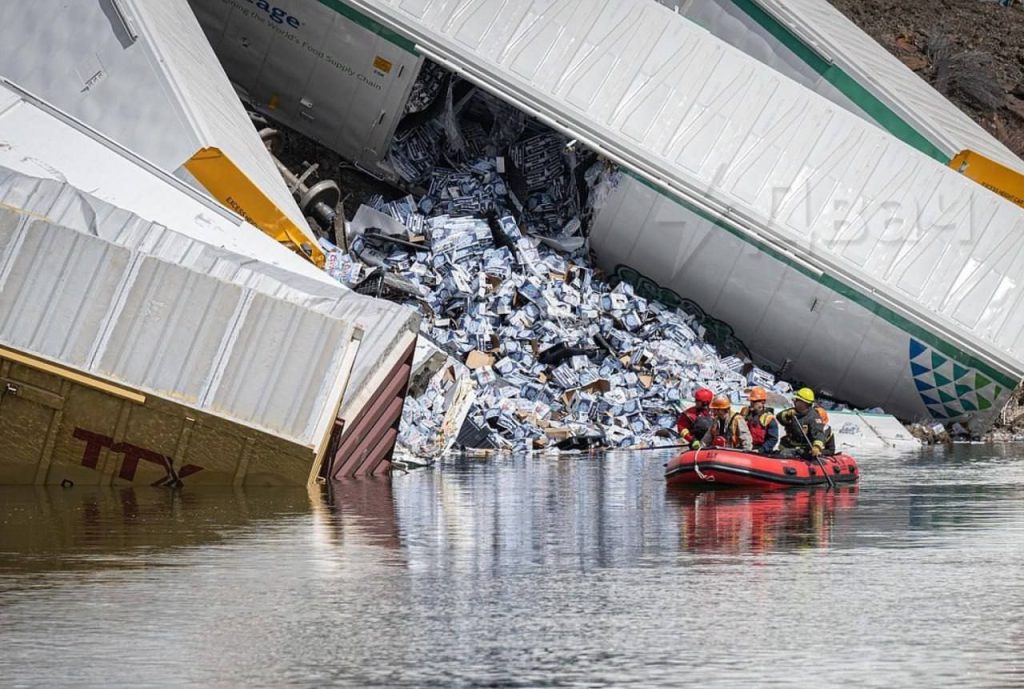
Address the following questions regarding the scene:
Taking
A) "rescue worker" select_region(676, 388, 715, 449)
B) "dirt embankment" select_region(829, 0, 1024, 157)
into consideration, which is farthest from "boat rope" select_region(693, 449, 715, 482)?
"dirt embankment" select_region(829, 0, 1024, 157)

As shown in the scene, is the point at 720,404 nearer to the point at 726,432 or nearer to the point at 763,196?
the point at 726,432

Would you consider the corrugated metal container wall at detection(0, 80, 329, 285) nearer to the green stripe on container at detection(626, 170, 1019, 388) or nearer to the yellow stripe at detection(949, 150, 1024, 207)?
the green stripe on container at detection(626, 170, 1019, 388)

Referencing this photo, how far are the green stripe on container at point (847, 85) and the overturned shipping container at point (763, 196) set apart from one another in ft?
8.40

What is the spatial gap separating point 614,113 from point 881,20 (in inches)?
823

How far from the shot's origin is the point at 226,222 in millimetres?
22844

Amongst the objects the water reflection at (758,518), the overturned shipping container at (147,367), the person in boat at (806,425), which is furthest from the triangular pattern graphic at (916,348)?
the overturned shipping container at (147,367)

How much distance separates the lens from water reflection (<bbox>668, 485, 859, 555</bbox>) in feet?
53.1

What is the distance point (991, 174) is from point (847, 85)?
2932 mm

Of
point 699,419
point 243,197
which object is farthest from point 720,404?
point 243,197

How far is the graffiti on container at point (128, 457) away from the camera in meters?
18.3

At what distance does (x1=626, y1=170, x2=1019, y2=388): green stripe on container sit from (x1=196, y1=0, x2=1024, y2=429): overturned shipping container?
0.02 m

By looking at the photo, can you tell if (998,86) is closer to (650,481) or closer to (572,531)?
(650,481)

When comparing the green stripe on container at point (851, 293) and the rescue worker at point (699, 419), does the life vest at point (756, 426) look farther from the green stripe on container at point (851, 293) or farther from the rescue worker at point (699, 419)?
the green stripe on container at point (851, 293)

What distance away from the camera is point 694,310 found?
28984mm
